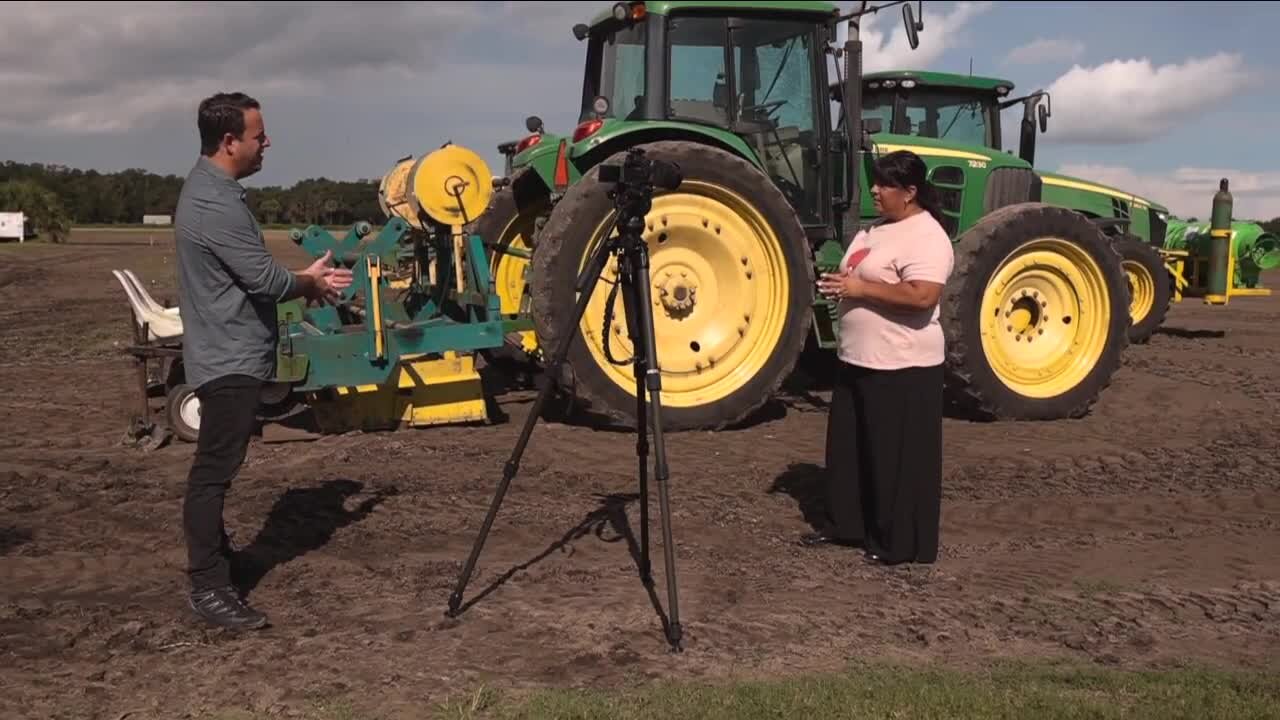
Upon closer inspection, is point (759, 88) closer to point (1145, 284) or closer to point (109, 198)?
point (1145, 284)

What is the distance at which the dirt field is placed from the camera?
3686mm

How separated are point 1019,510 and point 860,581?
1500 millimetres

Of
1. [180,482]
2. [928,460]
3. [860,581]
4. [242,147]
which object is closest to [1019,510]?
[928,460]

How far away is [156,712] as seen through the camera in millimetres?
3322

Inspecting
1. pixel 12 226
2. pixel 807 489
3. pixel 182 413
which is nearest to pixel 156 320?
pixel 182 413

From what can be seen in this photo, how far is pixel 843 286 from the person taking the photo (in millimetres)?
4621

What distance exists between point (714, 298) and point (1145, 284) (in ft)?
24.2

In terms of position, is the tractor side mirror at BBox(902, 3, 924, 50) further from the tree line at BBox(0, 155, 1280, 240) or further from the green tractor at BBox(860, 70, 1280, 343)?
the tree line at BBox(0, 155, 1280, 240)

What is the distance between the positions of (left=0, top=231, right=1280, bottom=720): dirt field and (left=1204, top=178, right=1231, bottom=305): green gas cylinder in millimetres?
5782

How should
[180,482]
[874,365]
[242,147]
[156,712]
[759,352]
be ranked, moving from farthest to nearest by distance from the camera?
[759,352] → [180,482] → [874,365] → [242,147] → [156,712]

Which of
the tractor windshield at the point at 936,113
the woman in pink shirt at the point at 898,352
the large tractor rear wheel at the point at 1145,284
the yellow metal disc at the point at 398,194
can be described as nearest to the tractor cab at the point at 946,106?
the tractor windshield at the point at 936,113

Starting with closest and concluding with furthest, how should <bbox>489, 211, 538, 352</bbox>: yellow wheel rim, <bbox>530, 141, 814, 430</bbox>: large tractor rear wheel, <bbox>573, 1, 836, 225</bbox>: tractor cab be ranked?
<bbox>530, 141, 814, 430</bbox>: large tractor rear wheel
<bbox>573, 1, 836, 225</bbox>: tractor cab
<bbox>489, 211, 538, 352</bbox>: yellow wheel rim

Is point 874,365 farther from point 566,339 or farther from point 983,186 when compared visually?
point 983,186

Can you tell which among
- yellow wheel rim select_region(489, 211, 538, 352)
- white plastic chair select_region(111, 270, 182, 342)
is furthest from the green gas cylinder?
white plastic chair select_region(111, 270, 182, 342)
